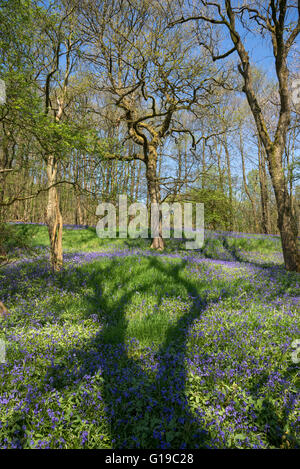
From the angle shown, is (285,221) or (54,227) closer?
(54,227)

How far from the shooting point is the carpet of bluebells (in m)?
2.51

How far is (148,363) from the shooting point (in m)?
3.53

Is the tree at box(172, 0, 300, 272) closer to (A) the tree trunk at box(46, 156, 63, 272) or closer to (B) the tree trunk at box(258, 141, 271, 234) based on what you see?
(A) the tree trunk at box(46, 156, 63, 272)

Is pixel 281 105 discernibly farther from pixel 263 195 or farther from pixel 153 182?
pixel 263 195

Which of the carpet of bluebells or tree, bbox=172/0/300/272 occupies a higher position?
tree, bbox=172/0/300/272

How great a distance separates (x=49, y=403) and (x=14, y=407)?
36 cm

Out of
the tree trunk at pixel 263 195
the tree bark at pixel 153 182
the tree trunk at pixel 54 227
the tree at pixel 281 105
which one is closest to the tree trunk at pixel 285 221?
the tree at pixel 281 105

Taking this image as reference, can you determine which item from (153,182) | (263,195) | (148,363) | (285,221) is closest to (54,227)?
(148,363)

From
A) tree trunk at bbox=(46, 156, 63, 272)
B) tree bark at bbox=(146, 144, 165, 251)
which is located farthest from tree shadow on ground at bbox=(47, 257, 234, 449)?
tree bark at bbox=(146, 144, 165, 251)

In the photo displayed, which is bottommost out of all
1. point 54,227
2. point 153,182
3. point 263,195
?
point 54,227

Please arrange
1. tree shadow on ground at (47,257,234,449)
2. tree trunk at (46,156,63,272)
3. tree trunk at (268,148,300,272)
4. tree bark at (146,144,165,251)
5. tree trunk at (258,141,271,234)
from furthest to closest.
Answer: tree trunk at (258,141,271,234)
tree bark at (146,144,165,251)
tree trunk at (268,148,300,272)
tree trunk at (46,156,63,272)
tree shadow on ground at (47,257,234,449)

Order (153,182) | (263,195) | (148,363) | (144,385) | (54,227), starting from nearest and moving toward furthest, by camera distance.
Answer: (144,385) < (148,363) < (54,227) < (153,182) < (263,195)

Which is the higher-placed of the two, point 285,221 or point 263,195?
point 263,195

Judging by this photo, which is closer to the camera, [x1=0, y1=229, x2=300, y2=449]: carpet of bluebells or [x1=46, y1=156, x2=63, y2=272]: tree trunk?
[x1=0, y1=229, x2=300, y2=449]: carpet of bluebells
